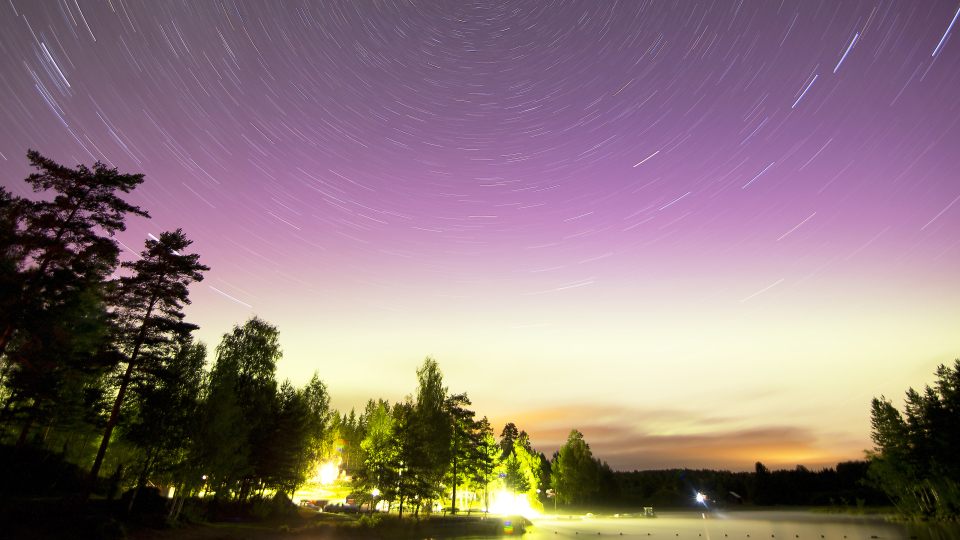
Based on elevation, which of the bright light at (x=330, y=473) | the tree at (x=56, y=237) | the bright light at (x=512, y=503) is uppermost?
the tree at (x=56, y=237)

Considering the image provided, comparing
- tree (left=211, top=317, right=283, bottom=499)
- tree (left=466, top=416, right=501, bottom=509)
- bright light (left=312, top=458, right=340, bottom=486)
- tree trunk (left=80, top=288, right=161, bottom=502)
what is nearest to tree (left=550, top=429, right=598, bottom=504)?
tree (left=466, top=416, right=501, bottom=509)

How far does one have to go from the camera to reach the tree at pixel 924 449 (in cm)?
5391

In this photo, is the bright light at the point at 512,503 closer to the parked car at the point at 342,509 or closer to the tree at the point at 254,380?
the parked car at the point at 342,509

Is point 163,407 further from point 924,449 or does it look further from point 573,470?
point 924,449

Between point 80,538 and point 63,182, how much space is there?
1854 centimetres

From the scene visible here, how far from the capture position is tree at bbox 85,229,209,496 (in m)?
25.8

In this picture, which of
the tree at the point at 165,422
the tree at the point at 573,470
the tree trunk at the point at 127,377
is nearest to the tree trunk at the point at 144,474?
the tree at the point at 165,422

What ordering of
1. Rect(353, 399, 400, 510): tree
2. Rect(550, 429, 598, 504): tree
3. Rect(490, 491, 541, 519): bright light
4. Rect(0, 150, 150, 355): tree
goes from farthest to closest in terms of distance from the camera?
Rect(550, 429, 598, 504): tree, Rect(490, 491, 541, 519): bright light, Rect(353, 399, 400, 510): tree, Rect(0, 150, 150, 355): tree

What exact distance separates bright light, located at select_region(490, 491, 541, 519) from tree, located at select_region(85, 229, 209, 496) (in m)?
59.4

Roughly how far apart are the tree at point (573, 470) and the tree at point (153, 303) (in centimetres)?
8290

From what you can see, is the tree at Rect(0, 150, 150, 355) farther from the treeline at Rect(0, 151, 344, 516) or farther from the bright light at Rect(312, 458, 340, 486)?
the bright light at Rect(312, 458, 340, 486)

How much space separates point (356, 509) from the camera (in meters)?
47.8

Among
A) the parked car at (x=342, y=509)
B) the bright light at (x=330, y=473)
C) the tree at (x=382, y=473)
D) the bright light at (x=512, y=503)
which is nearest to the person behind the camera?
the tree at (x=382, y=473)

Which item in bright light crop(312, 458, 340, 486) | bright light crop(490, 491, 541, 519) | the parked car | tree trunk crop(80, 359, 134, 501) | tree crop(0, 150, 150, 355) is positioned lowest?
bright light crop(490, 491, 541, 519)
